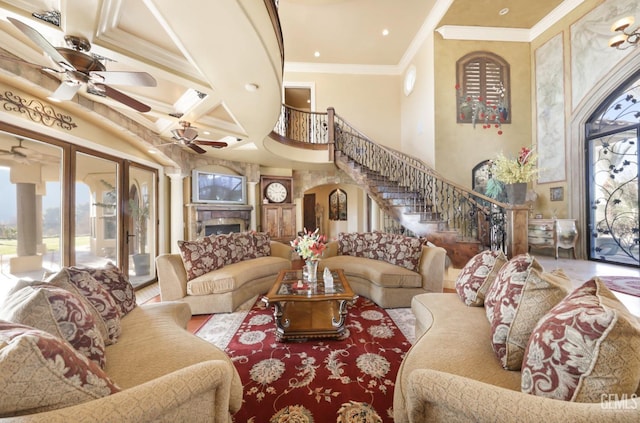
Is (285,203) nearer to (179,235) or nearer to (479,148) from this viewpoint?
(179,235)

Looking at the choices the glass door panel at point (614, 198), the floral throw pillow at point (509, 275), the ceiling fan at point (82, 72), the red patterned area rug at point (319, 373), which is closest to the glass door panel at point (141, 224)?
the ceiling fan at point (82, 72)

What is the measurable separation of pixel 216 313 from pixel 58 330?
192 cm

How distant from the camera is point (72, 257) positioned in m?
3.01

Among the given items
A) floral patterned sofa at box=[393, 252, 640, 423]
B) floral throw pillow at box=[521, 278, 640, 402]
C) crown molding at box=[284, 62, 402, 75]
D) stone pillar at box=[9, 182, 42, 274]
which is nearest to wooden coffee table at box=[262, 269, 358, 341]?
floral patterned sofa at box=[393, 252, 640, 423]

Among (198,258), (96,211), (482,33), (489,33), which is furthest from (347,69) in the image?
(96,211)

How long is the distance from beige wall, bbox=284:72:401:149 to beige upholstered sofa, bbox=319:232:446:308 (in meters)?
4.45

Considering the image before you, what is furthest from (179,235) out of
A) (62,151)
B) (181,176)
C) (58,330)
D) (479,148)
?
(479,148)

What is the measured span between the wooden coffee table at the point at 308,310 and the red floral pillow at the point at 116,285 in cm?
99

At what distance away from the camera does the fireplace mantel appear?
206 inches

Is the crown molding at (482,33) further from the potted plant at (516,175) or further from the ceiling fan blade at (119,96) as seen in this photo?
the ceiling fan blade at (119,96)

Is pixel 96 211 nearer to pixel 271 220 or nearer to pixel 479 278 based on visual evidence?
pixel 271 220

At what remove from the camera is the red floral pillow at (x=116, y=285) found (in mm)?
1729

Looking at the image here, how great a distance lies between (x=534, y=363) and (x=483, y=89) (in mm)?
6301

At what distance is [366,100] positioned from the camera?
7.29 meters
